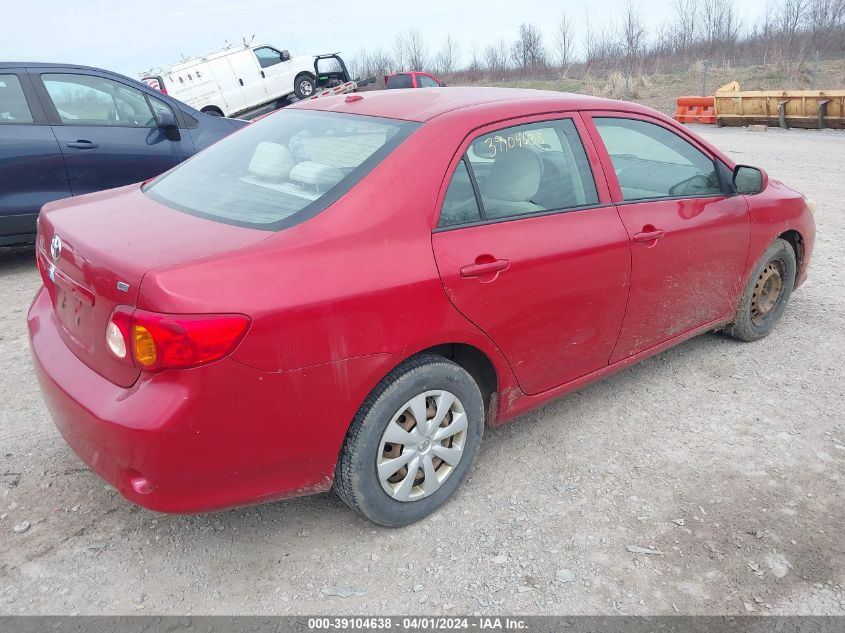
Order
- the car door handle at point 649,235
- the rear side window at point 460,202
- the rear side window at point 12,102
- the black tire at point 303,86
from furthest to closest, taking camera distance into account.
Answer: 1. the black tire at point 303,86
2. the rear side window at point 12,102
3. the car door handle at point 649,235
4. the rear side window at point 460,202

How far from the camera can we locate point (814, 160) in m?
12.1

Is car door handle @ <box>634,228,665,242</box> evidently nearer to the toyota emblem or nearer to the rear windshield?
the rear windshield

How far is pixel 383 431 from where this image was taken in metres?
2.58

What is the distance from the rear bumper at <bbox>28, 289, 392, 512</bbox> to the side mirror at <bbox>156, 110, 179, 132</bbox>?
171 inches

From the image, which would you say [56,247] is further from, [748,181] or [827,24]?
[827,24]

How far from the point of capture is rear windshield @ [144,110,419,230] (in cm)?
261

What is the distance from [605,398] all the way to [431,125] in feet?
Answer: 6.10

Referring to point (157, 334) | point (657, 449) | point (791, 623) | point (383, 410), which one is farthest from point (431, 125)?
point (791, 623)

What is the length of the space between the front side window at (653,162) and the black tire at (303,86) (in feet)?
61.8

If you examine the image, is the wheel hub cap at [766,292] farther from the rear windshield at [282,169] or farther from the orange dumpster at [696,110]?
the orange dumpster at [696,110]

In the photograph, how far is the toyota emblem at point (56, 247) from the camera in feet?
8.64

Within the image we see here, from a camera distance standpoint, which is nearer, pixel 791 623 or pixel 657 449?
pixel 791 623

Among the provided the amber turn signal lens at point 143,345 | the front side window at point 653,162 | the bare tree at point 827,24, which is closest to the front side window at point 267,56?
the front side window at point 653,162

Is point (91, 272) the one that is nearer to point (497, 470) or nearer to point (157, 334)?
point (157, 334)
